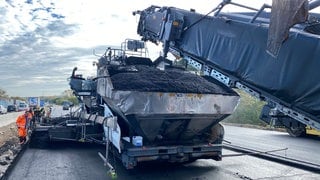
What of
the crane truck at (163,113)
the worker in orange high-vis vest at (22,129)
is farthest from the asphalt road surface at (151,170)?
the worker in orange high-vis vest at (22,129)

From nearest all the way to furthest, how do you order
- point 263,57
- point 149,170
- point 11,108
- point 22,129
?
point 263,57, point 149,170, point 22,129, point 11,108

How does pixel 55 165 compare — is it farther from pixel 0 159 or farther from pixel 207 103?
pixel 207 103

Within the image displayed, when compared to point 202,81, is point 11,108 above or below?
below

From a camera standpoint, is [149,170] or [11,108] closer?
[149,170]

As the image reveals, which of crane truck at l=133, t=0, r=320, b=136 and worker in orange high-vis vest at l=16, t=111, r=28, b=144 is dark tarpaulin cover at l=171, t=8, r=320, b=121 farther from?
worker in orange high-vis vest at l=16, t=111, r=28, b=144

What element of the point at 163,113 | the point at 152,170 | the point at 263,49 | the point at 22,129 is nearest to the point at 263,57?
the point at 263,49

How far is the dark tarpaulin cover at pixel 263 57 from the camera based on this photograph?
425cm

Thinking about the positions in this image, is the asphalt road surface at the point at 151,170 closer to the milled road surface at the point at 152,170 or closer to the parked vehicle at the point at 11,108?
the milled road surface at the point at 152,170

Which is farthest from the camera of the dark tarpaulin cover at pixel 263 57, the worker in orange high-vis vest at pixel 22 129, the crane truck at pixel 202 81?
the worker in orange high-vis vest at pixel 22 129

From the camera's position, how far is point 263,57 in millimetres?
4977

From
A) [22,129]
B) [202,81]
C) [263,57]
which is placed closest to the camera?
[263,57]

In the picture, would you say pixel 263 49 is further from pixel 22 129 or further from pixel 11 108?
pixel 11 108

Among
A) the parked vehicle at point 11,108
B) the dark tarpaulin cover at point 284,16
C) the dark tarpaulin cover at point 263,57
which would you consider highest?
the dark tarpaulin cover at point 284,16

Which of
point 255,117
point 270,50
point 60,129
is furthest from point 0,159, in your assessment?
point 255,117
